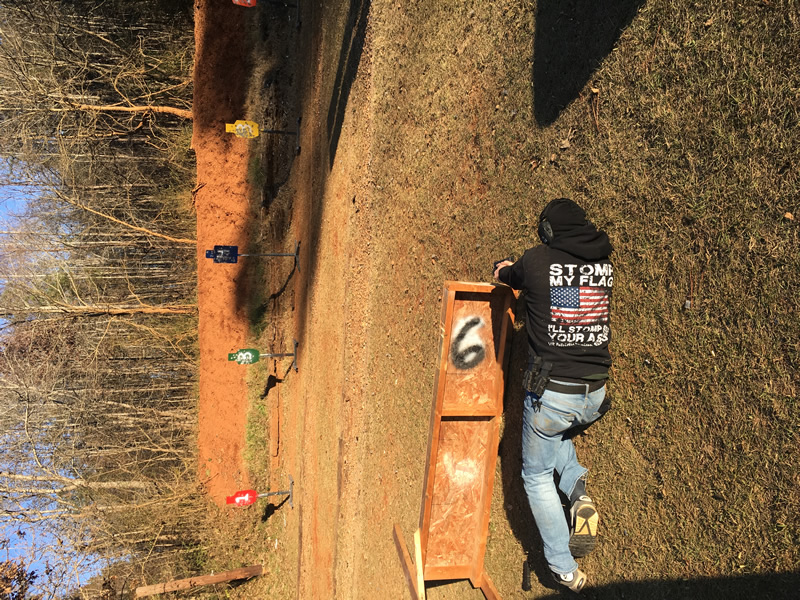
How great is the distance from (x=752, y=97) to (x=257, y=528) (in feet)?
41.5

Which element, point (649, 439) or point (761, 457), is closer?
point (761, 457)

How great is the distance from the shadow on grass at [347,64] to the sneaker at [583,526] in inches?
274

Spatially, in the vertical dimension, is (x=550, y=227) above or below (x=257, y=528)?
above

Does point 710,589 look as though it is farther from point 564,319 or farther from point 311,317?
point 311,317

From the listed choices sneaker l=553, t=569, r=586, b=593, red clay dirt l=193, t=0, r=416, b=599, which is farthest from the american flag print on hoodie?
red clay dirt l=193, t=0, r=416, b=599

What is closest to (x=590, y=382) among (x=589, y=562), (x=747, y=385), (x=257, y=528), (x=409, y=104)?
(x=747, y=385)

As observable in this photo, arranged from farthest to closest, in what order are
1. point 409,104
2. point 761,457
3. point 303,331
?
1. point 303,331
2. point 409,104
3. point 761,457

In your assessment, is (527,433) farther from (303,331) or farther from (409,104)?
(303,331)

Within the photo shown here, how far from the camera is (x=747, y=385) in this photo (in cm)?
354

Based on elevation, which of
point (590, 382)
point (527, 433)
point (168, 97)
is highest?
point (168, 97)

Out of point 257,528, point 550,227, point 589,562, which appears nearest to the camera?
point 550,227

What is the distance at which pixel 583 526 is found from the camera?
4.30 meters

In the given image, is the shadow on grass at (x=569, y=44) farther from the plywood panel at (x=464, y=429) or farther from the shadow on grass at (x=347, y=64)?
the shadow on grass at (x=347, y=64)

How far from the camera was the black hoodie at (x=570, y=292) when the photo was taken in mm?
3779
